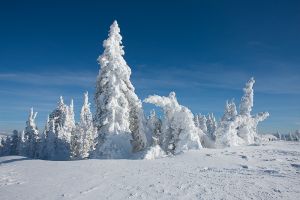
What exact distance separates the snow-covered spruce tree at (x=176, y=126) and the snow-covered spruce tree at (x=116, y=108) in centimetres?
284

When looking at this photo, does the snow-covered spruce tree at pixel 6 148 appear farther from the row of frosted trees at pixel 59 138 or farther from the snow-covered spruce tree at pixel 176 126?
the snow-covered spruce tree at pixel 176 126

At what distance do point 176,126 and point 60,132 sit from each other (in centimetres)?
4462

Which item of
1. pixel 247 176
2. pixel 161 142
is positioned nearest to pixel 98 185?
pixel 247 176

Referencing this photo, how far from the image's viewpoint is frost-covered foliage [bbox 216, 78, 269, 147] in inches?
Result: 1122

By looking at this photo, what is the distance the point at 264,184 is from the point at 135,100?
64.2 ft

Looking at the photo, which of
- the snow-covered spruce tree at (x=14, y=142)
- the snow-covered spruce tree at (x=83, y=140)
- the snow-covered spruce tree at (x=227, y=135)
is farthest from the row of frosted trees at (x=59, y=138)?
the snow-covered spruce tree at (x=227, y=135)

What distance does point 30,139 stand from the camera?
69.3m

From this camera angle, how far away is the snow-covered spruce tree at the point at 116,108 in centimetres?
2859

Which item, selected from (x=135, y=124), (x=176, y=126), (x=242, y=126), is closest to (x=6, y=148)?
(x=135, y=124)

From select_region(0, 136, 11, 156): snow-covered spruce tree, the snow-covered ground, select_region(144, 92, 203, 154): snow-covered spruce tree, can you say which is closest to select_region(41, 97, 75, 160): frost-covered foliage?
select_region(0, 136, 11, 156): snow-covered spruce tree

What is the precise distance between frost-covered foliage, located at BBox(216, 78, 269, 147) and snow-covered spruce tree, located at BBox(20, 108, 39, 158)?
4804 cm

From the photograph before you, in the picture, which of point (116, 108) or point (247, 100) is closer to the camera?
point (116, 108)

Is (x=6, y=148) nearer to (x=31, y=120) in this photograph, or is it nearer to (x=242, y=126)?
(x=31, y=120)

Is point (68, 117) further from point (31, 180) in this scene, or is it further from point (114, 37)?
point (31, 180)
